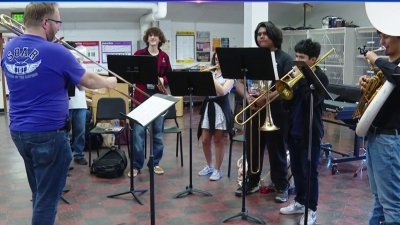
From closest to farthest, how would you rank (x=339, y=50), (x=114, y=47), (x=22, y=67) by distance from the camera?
(x=22, y=67) < (x=339, y=50) < (x=114, y=47)

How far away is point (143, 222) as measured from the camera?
3.44 m

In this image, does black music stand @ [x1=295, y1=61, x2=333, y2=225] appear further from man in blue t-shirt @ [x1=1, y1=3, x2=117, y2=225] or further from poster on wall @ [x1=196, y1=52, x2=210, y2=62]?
poster on wall @ [x1=196, y1=52, x2=210, y2=62]

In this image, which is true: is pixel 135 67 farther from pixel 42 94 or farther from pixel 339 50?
pixel 339 50

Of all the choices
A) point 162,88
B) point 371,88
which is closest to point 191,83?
point 162,88

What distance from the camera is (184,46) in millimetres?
10445

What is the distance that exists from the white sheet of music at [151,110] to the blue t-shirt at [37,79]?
0.41m

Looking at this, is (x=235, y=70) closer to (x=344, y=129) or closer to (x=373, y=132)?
(x=373, y=132)

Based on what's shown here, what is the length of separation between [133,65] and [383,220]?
2.38 m

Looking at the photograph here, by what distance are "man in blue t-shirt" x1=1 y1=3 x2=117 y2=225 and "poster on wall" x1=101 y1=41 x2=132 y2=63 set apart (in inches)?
298

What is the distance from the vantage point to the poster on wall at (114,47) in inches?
392

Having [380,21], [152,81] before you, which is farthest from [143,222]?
[380,21]

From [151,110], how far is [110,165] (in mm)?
2265

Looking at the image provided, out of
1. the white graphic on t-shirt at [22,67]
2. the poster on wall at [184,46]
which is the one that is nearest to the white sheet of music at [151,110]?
the white graphic on t-shirt at [22,67]

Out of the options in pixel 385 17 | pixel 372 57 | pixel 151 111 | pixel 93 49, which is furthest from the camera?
pixel 93 49
